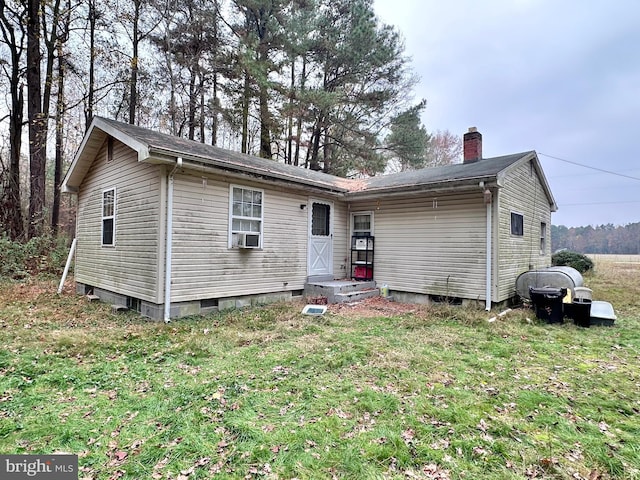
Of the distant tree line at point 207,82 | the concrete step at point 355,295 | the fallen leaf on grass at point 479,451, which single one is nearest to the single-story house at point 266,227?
the concrete step at point 355,295

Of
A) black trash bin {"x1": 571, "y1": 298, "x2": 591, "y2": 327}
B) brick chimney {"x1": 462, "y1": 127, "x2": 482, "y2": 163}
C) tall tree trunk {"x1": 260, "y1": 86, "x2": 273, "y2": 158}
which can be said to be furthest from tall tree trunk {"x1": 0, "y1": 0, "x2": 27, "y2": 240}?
black trash bin {"x1": 571, "y1": 298, "x2": 591, "y2": 327}

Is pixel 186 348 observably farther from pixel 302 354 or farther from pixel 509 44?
pixel 509 44

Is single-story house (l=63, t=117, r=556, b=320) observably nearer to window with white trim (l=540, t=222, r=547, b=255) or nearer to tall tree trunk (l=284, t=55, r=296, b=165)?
window with white trim (l=540, t=222, r=547, b=255)

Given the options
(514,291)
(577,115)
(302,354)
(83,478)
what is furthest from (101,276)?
(577,115)

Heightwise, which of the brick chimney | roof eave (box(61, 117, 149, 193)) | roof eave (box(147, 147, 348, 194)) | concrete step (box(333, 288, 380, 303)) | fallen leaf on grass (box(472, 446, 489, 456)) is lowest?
fallen leaf on grass (box(472, 446, 489, 456))

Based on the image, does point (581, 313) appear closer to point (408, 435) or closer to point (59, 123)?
point (408, 435)

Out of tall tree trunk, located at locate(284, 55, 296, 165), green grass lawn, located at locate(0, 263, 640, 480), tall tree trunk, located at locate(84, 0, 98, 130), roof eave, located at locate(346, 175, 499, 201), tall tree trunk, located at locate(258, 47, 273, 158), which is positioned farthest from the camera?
tall tree trunk, located at locate(284, 55, 296, 165)

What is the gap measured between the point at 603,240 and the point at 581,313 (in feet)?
181

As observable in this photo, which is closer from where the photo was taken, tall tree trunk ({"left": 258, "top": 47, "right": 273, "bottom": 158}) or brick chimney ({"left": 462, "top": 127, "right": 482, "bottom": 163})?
brick chimney ({"left": 462, "top": 127, "right": 482, "bottom": 163})

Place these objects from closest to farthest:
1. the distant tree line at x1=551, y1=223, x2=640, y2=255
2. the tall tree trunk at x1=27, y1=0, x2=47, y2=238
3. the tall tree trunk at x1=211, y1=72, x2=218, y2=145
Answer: the tall tree trunk at x1=27, y1=0, x2=47, y2=238
the tall tree trunk at x1=211, y1=72, x2=218, y2=145
the distant tree line at x1=551, y1=223, x2=640, y2=255

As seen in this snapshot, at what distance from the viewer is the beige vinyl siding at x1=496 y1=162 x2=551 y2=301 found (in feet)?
25.3

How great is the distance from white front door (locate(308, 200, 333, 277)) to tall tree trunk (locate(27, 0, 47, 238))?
10753 millimetres

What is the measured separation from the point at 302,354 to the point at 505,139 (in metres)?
29.7

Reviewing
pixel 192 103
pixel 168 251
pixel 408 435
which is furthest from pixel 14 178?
pixel 408 435
